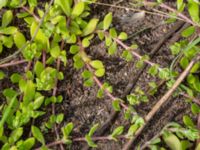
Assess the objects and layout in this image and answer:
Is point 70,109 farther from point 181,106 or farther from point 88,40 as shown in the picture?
point 181,106

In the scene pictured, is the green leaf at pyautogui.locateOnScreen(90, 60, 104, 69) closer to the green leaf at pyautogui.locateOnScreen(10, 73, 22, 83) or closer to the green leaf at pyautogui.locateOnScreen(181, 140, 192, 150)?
the green leaf at pyautogui.locateOnScreen(10, 73, 22, 83)

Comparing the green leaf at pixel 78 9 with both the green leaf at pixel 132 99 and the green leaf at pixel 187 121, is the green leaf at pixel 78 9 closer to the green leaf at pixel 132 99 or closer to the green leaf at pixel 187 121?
the green leaf at pixel 132 99

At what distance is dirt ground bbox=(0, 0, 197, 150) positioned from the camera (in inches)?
69.1

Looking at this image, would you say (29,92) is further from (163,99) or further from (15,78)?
(163,99)

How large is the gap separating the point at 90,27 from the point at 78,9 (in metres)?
0.08

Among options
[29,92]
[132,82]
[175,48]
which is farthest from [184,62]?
[29,92]

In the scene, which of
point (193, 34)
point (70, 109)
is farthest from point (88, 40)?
point (193, 34)

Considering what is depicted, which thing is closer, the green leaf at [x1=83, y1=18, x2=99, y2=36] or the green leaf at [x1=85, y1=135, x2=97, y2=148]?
the green leaf at [x1=85, y1=135, x2=97, y2=148]

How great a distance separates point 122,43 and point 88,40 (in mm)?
121

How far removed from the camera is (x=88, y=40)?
5.88 feet

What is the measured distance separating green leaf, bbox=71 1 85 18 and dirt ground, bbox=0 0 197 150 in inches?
4.2

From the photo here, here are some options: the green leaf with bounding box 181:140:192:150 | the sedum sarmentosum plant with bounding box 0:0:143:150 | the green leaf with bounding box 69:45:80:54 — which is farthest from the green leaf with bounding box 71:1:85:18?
the green leaf with bounding box 181:140:192:150

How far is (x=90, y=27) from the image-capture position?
177 centimetres

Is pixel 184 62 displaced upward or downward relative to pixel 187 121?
upward
